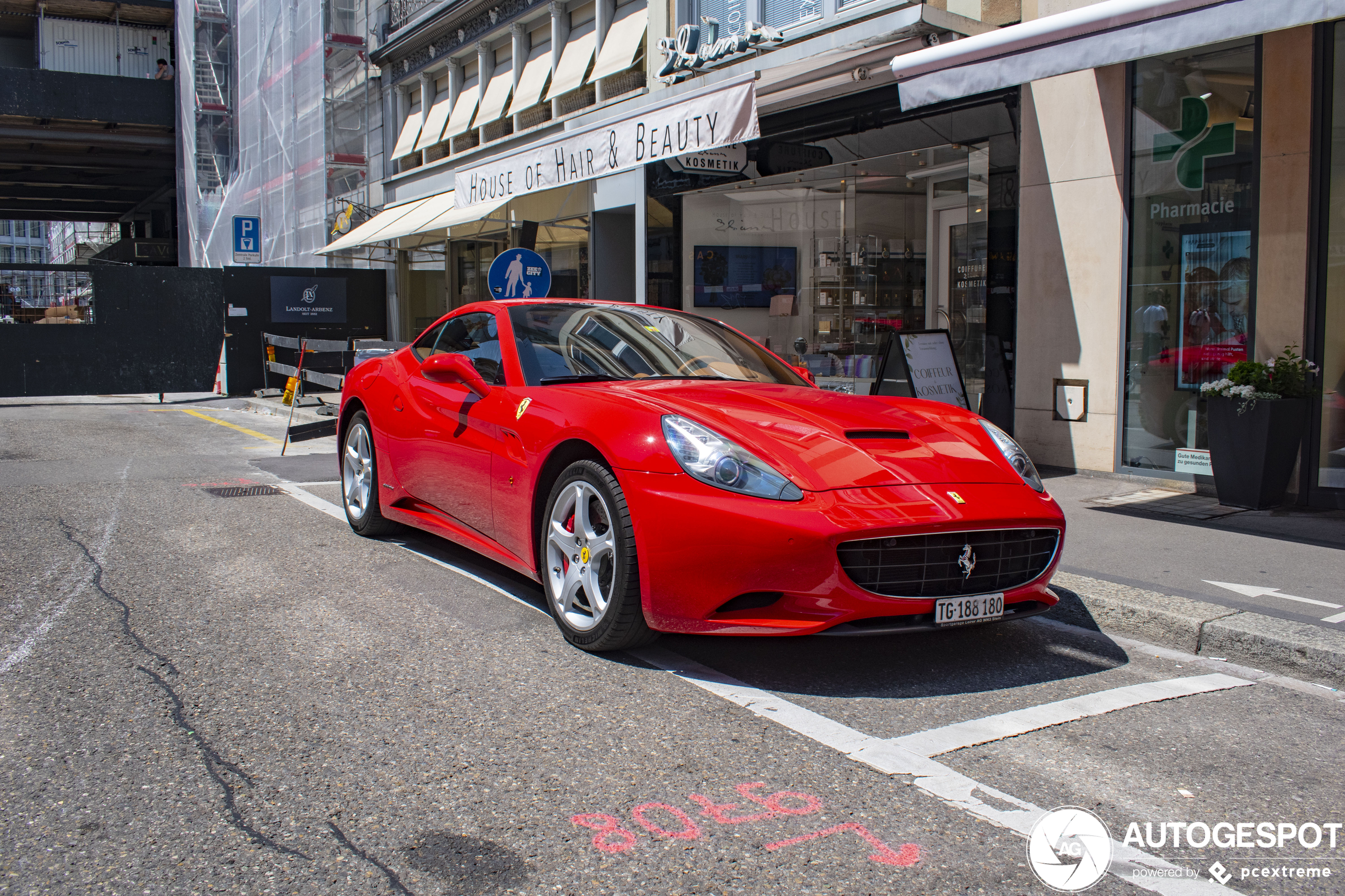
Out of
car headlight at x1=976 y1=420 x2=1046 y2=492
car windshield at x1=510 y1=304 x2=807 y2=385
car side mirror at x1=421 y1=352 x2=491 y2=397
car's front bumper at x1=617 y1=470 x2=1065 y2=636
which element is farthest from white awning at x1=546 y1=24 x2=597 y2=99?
car's front bumper at x1=617 y1=470 x2=1065 y2=636

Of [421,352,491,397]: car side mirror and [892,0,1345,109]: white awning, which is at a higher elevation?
[892,0,1345,109]: white awning

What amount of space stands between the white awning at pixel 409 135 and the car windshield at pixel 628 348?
19250 mm

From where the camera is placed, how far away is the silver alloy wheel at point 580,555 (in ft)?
13.7

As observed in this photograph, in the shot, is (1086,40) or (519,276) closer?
(1086,40)

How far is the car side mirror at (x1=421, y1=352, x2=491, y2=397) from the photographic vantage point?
202 inches

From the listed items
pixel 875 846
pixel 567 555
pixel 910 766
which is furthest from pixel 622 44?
pixel 875 846

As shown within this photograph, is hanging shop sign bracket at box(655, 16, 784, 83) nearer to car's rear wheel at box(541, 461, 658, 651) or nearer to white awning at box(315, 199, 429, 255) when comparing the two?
car's rear wheel at box(541, 461, 658, 651)

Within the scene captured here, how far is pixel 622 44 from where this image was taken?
16031mm

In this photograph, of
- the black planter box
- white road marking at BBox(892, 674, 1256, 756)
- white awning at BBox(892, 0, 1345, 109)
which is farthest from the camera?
the black planter box

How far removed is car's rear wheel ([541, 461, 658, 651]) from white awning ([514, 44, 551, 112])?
50.8ft

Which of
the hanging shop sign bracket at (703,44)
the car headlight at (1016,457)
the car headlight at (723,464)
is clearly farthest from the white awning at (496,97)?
the car headlight at (723,464)

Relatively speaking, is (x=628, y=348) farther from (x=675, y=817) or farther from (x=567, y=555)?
(x=675, y=817)

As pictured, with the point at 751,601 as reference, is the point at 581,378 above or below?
above

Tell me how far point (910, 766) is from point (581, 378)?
7.88 ft
